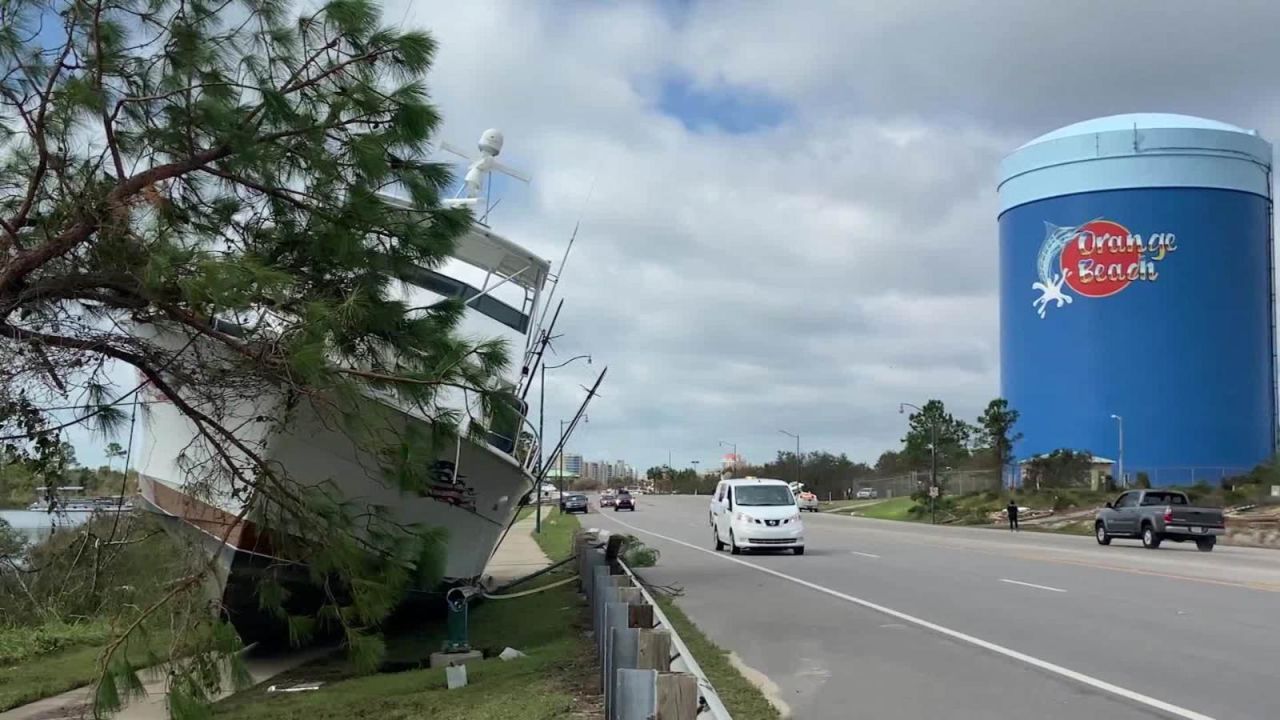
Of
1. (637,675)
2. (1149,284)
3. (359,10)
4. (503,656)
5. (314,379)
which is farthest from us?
(1149,284)

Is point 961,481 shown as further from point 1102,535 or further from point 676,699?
point 676,699

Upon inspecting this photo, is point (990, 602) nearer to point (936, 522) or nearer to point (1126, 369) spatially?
point (936, 522)

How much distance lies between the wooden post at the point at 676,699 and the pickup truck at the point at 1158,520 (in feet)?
97.2

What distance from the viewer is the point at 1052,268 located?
244 ft

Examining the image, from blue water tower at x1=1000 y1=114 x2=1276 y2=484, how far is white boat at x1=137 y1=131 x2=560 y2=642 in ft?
203

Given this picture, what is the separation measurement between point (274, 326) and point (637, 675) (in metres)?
3.33

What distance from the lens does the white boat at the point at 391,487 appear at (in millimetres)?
9602

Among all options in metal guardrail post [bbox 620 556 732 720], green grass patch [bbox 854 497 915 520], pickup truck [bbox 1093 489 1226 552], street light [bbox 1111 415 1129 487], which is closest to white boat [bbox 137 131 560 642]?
metal guardrail post [bbox 620 556 732 720]

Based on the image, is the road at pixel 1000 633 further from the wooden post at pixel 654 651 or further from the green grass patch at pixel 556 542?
the green grass patch at pixel 556 542

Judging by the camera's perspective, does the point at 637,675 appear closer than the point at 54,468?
Yes

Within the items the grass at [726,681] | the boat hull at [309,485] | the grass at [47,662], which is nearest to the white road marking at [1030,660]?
the grass at [726,681]

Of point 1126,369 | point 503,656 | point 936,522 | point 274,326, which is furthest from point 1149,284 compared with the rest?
point 274,326

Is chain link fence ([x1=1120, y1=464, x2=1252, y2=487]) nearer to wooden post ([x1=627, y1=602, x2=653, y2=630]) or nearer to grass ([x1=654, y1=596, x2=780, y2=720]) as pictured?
grass ([x1=654, y1=596, x2=780, y2=720])

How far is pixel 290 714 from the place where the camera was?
10.0 m
